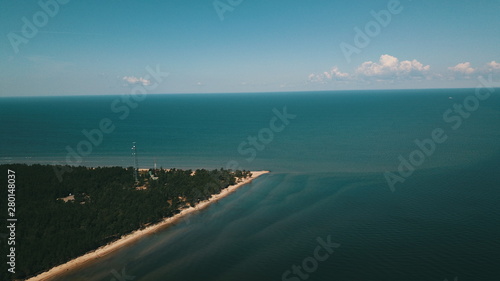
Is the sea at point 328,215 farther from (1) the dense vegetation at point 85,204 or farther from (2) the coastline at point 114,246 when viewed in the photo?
(1) the dense vegetation at point 85,204

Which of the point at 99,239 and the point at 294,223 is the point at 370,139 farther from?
the point at 99,239

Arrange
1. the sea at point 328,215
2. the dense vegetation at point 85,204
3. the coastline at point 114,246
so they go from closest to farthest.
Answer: the coastline at point 114,246, the sea at point 328,215, the dense vegetation at point 85,204

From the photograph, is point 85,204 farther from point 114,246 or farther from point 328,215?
point 328,215

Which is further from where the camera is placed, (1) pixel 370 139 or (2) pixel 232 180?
(1) pixel 370 139

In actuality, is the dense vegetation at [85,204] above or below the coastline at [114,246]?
above

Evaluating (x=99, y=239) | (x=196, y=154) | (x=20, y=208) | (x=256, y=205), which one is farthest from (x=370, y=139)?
(x=20, y=208)

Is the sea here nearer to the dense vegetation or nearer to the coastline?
the coastline

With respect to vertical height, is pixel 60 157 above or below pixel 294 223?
above

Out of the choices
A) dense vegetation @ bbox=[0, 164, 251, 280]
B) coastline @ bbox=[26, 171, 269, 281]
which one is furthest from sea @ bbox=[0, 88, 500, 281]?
dense vegetation @ bbox=[0, 164, 251, 280]

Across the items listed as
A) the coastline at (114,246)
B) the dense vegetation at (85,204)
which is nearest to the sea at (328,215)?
the coastline at (114,246)
